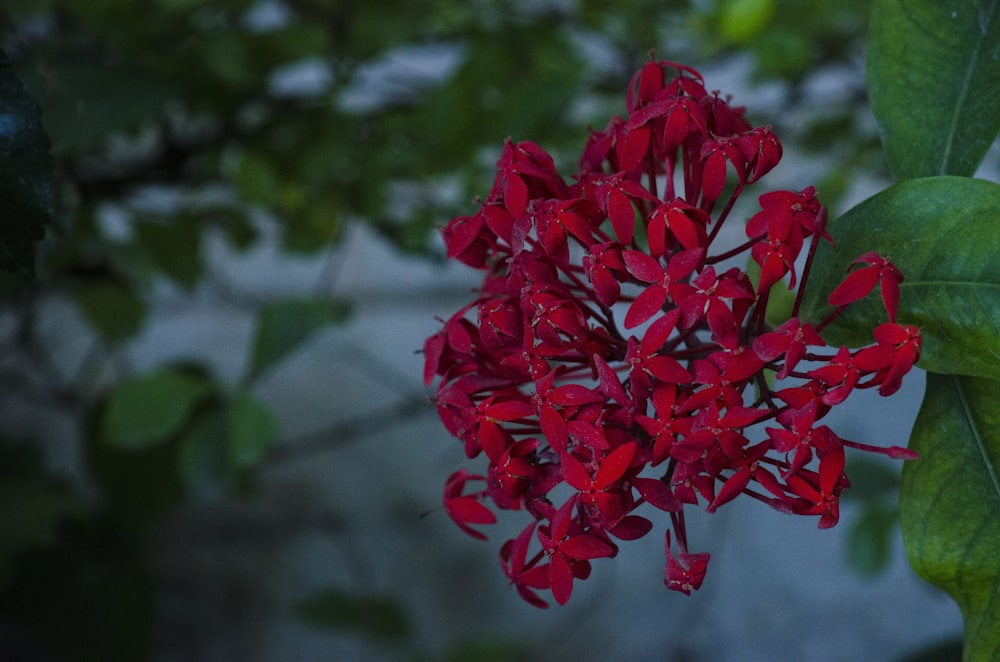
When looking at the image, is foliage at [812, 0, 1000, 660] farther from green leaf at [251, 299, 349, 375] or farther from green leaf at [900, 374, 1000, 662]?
green leaf at [251, 299, 349, 375]

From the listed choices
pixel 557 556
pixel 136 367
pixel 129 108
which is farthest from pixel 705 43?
pixel 136 367

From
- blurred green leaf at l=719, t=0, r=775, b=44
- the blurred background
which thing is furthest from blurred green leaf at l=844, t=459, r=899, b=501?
blurred green leaf at l=719, t=0, r=775, b=44

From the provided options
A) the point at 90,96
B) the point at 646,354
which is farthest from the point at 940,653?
the point at 90,96

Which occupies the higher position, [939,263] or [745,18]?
[745,18]

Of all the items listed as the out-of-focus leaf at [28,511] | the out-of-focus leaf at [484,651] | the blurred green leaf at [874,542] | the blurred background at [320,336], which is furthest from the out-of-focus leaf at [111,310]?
the blurred green leaf at [874,542]

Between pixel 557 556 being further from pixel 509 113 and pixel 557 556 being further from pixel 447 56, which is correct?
pixel 447 56

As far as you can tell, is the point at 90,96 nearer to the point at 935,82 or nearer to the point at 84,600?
the point at 935,82
